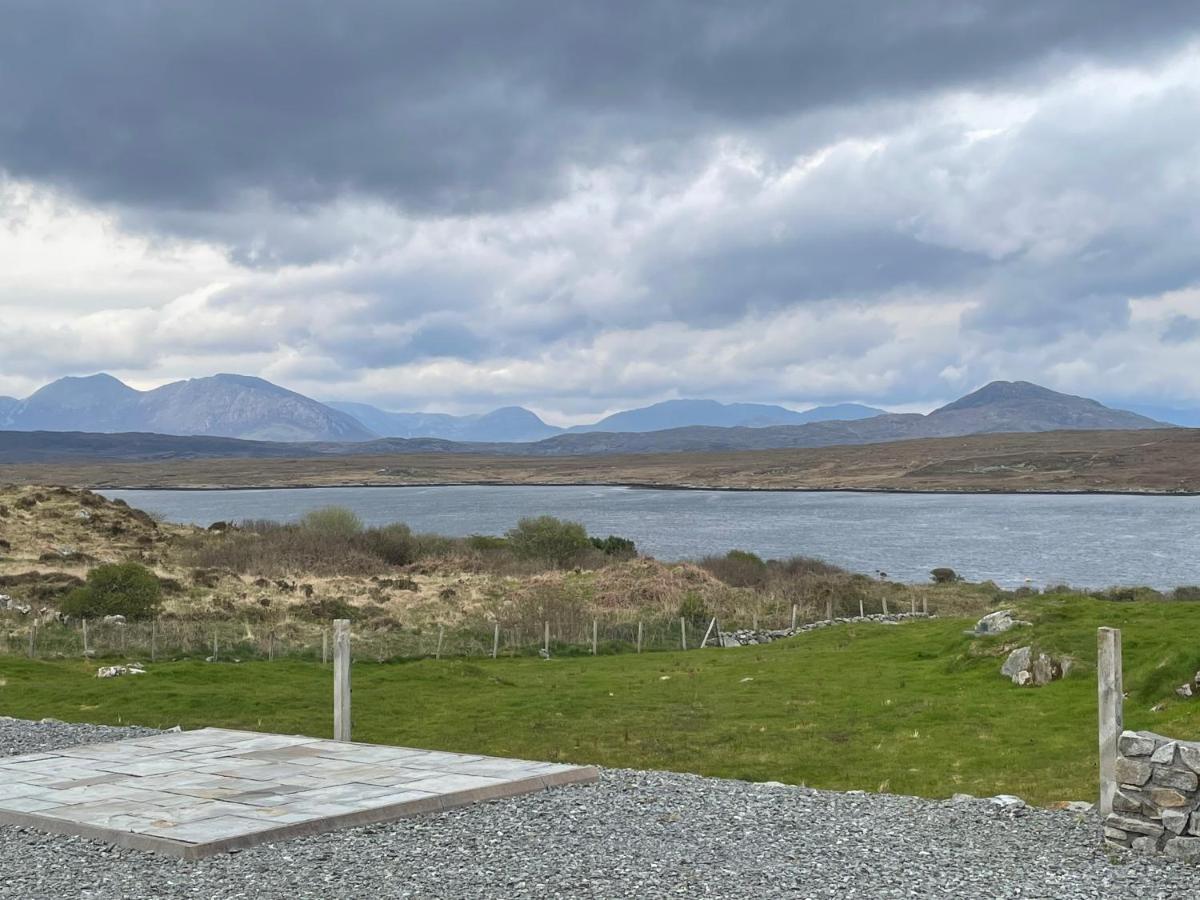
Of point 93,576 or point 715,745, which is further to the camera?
point 93,576

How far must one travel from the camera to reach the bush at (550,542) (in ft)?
252

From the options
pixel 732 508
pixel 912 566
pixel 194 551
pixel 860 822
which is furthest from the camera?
pixel 732 508

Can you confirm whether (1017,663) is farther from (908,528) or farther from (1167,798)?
(908,528)

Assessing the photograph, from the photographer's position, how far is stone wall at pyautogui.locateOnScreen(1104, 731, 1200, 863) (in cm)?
1238

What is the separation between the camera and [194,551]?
74000mm

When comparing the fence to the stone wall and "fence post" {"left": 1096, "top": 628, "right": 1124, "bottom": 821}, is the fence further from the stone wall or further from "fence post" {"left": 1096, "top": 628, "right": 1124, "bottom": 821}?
the stone wall

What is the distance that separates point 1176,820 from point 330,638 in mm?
34803

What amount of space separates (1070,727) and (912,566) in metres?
67.7

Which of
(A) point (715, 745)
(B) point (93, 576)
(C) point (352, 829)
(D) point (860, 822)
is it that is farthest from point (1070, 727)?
(B) point (93, 576)

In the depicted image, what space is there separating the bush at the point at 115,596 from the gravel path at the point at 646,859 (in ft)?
110

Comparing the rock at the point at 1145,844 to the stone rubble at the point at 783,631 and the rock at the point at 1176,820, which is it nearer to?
the rock at the point at 1176,820

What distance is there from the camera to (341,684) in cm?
2022

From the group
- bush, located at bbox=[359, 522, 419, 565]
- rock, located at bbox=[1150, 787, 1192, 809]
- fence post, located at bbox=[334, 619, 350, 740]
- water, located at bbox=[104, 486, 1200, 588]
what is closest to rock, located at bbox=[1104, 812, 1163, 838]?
rock, located at bbox=[1150, 787, 1192, 809]

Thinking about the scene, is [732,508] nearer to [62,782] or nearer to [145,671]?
[145,671]
